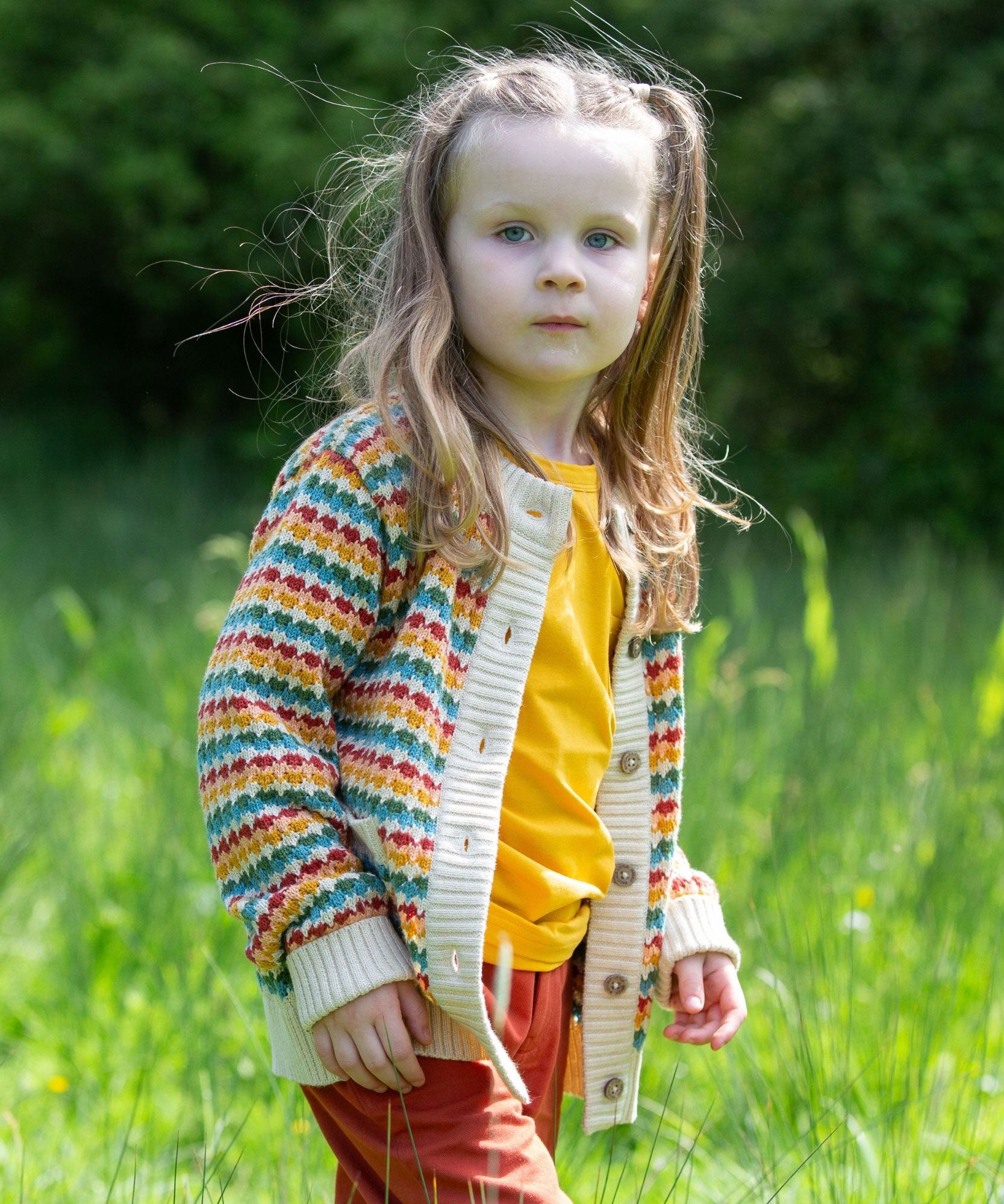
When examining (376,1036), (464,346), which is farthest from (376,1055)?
(464,346)

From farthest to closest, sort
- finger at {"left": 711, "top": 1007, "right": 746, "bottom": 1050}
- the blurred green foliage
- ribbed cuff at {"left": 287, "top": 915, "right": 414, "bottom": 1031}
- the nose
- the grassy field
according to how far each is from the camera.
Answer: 1. the blurred green foliage
2. the grassy field
3. finger at {"left": 711, "top": 1007, "right": 746, "bottom": 1050}
4. the nose
5. ribbed cuff at {"left": 287, "top": 915, "right": 414, "bottom": 1031}

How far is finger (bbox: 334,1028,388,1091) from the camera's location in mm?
1359

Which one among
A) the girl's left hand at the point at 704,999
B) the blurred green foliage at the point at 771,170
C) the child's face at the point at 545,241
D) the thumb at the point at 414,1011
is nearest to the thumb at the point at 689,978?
the girl's left hand at the point at 704,999

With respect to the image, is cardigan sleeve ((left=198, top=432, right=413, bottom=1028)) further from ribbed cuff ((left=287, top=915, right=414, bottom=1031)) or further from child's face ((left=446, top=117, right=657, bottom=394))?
child's face ((left=446, top=117, right=657, bottom=394))

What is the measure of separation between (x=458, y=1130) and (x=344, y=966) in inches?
8.5

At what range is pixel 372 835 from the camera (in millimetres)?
1372

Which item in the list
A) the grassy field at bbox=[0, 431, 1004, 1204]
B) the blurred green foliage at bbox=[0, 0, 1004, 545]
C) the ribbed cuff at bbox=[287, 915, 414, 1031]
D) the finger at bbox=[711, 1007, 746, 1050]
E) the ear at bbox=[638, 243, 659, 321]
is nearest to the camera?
Answer: the ribbed cuff at bbox=[287, 915, 414, 1031]

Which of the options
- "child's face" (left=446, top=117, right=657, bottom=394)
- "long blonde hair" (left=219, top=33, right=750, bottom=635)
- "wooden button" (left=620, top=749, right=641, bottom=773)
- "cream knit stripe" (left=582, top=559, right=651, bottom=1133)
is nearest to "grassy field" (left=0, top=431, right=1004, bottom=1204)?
"cream knit stripe" (left=582, top=559, right=651, bottom=1133)

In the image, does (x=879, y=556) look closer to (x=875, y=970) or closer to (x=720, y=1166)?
(x=875, y=970)

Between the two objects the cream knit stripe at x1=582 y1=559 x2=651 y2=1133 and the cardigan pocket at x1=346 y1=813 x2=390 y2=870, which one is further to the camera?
the cream knit stripe at x1=582 y1=559 x2=651 y2=1133

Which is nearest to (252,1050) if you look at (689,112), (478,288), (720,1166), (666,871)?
(720,1166)

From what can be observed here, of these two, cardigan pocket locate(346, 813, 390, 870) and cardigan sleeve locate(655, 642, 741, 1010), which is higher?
cardigan pocket locate(346, 813, 390, 870)

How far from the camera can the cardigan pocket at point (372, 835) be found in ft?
4.49

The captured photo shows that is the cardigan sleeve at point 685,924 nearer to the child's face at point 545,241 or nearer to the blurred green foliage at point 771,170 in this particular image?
the child's face at point 545,241
